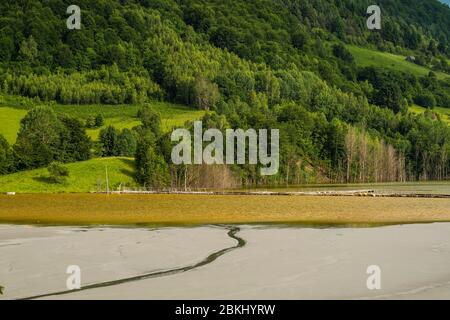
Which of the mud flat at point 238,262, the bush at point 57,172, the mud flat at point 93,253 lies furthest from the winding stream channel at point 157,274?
the bush at point 57,172

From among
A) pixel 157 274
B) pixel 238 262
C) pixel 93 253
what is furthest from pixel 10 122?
pixel 157 274

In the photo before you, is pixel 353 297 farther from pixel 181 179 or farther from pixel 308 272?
pixel 181 179

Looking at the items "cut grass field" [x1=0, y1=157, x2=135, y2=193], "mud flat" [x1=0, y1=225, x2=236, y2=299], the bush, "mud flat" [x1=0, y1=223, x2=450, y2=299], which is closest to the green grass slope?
"cut grass field" [x1=0, y1=157, x2=135, y2=193]

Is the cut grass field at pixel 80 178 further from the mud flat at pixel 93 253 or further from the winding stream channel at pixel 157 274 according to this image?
the winding stream channel at pixel 157 274

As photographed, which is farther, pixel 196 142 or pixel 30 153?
pixel 196 142
